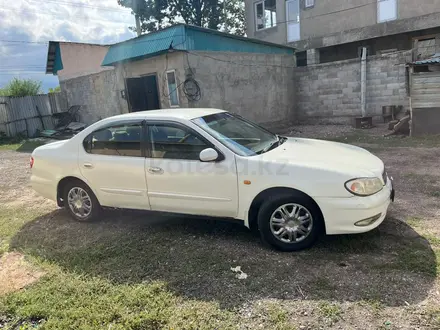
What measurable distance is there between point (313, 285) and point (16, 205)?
17.3 ft

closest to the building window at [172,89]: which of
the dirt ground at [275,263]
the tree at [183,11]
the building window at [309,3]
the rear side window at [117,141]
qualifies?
the dirt ground at [275,263]

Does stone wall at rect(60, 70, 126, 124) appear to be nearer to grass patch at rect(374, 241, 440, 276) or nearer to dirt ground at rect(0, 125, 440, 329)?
dirt ground at rect(0, 125, 440, 329)

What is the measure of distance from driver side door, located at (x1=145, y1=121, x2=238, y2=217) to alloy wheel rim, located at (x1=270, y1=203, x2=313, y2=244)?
18.0 inches

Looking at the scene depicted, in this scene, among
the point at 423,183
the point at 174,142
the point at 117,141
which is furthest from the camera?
the point at 423,183

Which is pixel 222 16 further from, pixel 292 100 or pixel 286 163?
pixel 286 163

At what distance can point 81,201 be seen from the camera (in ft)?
15.3

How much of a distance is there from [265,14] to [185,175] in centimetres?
1807

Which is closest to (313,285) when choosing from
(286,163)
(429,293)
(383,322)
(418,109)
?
(383,322)

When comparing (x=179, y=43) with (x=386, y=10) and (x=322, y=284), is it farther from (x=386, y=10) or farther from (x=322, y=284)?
(x=386, y=10)

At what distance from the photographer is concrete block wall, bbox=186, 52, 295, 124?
10.8m

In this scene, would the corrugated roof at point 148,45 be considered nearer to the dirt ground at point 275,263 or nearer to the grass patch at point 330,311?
the dirt ground at point 275,263

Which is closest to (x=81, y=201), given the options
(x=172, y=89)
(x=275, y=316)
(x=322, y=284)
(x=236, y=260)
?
(x=236, y=260)

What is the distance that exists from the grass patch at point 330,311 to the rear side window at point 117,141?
101 inches

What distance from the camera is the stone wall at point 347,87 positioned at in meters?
12.1
